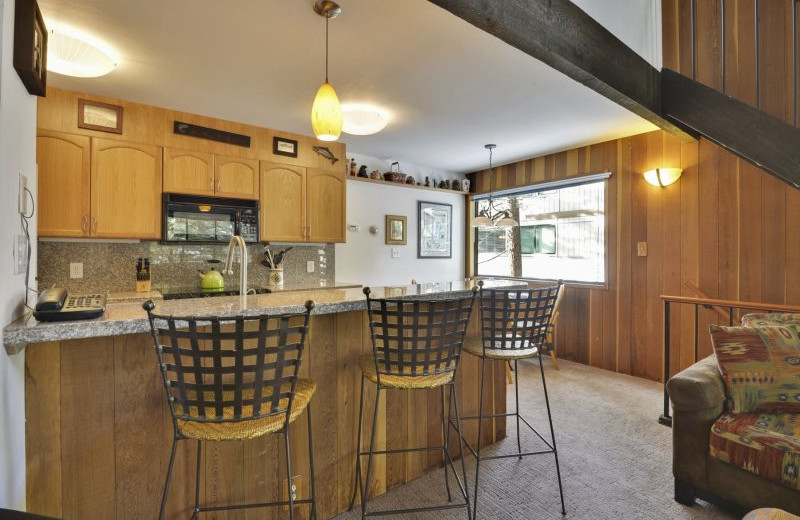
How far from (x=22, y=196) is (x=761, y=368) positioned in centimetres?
326

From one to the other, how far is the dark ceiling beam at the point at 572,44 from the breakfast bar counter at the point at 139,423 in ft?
4.13

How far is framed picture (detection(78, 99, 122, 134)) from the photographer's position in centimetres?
295

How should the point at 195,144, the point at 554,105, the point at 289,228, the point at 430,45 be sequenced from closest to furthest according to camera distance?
the point at 430,45 < the point at 554,105 < the point at 195,144 < the point at 289,228

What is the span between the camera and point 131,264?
3.36 m

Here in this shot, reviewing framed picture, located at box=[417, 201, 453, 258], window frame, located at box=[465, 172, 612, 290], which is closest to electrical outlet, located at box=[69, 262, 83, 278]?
framed picture, located at box=[417, 201, 453, 258]

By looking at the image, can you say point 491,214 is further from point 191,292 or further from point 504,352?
point 191,292

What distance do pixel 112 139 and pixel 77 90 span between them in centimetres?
40

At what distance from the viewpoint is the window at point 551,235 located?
4.36 m

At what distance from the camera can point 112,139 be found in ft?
10.1

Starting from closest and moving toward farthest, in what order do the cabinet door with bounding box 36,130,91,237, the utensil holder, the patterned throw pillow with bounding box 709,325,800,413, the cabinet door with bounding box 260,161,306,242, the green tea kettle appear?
1. the patterned throw pillow with bounding box 709,325,800,413
2. the cabinet door with bounding box 36,130,91,237
3. the green tea kettle
4. the cabinet door with bounding box 260,161,306,242
5. the utensil holder

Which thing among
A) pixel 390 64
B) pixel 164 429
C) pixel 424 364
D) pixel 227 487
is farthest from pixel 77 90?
pixel 424 364

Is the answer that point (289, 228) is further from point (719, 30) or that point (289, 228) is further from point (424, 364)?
point (719, 30)

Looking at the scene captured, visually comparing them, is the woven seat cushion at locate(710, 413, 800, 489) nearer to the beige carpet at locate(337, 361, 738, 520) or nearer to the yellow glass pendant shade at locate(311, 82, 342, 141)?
the beige carpet at locate(337, 361, 738, 520)

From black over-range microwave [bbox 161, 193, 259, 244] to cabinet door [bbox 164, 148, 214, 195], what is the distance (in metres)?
0.07
